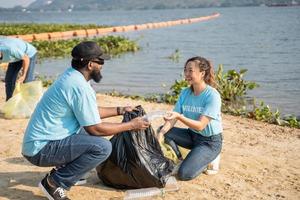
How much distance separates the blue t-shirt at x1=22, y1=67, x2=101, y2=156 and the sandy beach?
73 cm

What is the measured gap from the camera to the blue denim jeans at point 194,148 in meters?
5.11

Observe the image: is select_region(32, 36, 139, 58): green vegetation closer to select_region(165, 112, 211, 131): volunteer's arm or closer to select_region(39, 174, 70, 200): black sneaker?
select_region(165, 112, 211, 131): volunteer's arm

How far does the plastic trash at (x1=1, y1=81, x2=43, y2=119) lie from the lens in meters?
7.92

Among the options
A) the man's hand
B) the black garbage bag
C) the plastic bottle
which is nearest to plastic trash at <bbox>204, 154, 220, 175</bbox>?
the black garbage bag

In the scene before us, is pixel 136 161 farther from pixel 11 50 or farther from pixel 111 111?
pixel 11 50

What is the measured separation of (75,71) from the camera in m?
4.28

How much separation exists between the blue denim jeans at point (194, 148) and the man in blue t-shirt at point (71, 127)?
0.91 meters

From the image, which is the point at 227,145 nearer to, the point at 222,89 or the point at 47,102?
the point at 47,102

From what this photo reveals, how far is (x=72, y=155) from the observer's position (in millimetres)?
4348

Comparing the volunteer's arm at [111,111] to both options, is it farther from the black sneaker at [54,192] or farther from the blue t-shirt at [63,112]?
the black sneaker at [54,192]

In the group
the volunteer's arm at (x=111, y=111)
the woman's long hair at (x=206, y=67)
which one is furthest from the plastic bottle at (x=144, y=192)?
the woman's long hair at (x=206, y=67)

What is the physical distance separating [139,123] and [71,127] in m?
0.60

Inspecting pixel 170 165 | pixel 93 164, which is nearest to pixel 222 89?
pixel 170 165

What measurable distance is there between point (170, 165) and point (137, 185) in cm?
38
